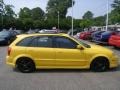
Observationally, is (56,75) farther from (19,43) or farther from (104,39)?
(104,39)

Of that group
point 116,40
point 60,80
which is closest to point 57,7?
point 116,40

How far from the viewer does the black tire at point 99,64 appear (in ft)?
38.2

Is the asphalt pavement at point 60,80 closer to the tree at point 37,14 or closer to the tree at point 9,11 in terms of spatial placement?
the tree at point 9,11

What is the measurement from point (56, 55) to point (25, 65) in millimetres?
1156

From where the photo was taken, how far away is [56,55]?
37.8 ft

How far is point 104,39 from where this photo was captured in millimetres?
26734

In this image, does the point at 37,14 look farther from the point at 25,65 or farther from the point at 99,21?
the point at 25,65

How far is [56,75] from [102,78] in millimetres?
1561

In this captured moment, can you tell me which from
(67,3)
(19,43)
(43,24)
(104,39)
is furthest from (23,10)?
(19,43)

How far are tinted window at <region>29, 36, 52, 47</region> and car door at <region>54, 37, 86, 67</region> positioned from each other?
25 cm

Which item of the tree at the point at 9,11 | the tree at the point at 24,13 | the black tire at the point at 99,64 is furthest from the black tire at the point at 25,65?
the tree at the point at 24,13

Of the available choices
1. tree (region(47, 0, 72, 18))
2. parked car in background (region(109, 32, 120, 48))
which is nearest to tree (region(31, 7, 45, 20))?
tree (region(47, 0, 72, 18))

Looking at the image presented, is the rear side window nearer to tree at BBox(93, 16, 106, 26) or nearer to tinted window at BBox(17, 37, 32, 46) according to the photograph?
tinted window at BBox(17, 37, 32, 46)

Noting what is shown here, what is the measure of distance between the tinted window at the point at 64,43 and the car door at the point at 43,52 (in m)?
0.27
